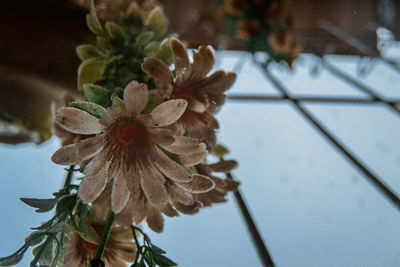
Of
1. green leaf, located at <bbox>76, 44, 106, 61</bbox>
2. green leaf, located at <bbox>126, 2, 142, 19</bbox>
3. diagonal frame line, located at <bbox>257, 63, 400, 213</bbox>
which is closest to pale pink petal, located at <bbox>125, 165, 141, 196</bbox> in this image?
green leaf, located at <bbox>76, 44, 106, 61</bbox>

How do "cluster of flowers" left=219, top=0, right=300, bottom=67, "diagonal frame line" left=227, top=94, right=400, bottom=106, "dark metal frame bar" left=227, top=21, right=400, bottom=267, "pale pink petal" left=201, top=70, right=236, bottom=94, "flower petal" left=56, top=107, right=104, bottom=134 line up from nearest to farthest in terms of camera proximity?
"flower petal" left=56, top=107, right=104, bottom=134 → "pale pink petal" left=201, top=70, right=236, bottom=94 → "dark metal frame bar" left=227, top=21, right=400, bottom=267 → "diagonal frame line" left=227, top=94, right=400, bottom=106 → "cluster of flowers" left=219, top=0, right=300, bottom=67

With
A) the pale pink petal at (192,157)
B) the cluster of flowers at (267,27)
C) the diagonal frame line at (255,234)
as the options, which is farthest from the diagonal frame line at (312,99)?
the pale pink petal at (192,157)

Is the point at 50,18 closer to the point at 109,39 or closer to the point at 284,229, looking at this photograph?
the point at 109,39

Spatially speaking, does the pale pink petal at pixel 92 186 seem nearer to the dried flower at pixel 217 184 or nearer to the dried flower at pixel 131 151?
the dried flower at pixel 131 151

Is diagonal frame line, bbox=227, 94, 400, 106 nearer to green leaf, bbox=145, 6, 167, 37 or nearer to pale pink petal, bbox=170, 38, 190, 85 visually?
green leaf, bbox=145, 6, 167, 37

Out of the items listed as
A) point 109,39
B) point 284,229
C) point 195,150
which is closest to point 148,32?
point 109,39

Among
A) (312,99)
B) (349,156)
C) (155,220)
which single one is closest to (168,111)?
(155,220)
